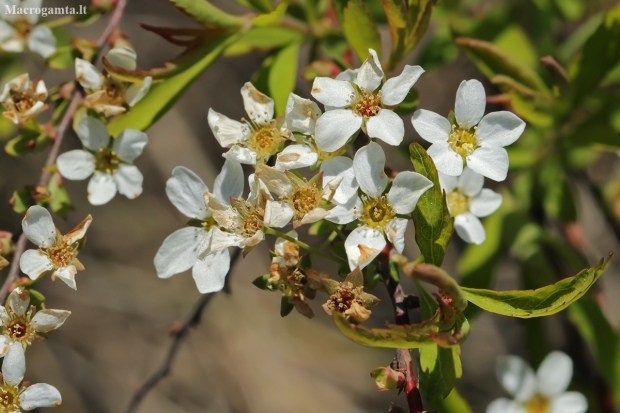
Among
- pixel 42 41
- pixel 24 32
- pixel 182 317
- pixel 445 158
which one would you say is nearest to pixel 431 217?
pixel 445 158

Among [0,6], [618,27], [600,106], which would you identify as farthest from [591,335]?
[0,6]

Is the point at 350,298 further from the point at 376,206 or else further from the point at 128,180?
the point at 128,180

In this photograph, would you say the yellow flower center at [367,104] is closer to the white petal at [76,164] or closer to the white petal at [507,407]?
the white petal at [76,164]

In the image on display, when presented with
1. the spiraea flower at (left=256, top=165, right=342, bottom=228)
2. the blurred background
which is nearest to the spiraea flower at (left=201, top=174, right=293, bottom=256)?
the spiraea flower at (left=256, top=165, right=342, bottom=228)

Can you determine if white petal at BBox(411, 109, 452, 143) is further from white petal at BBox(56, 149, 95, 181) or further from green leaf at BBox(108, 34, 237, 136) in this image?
white petal at BBox(56, 149, 95, 181)

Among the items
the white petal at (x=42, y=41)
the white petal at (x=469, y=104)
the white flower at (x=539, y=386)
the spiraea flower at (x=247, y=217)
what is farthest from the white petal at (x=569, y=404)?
the white petal at (x=42, y=41)

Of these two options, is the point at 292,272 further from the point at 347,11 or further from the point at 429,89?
the point at 429,89
